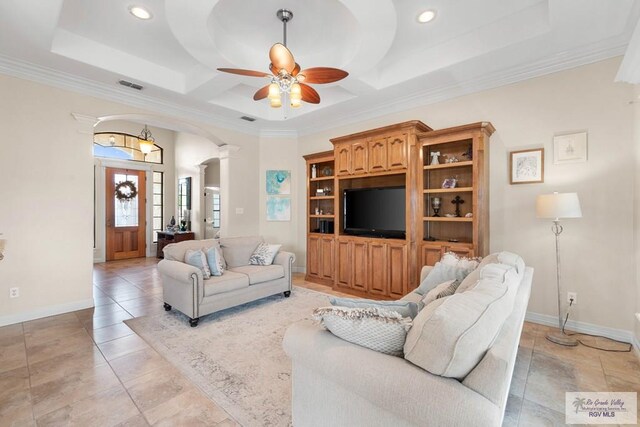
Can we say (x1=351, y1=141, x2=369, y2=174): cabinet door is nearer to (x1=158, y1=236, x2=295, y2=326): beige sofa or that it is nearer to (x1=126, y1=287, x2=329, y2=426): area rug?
(x1=158, y1=236, x2=295, y2=326): beige sofa

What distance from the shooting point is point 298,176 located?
19.5 feet

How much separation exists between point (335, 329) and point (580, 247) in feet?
10.5

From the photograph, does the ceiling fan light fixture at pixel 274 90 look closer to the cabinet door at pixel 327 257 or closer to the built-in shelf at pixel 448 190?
the built-in shelf at pixel 448 190

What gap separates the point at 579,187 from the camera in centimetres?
304

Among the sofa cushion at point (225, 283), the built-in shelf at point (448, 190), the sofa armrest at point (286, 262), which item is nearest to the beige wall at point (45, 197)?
the sofa cushion at point (225, 283)

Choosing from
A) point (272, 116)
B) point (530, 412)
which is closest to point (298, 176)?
point (272, 116)

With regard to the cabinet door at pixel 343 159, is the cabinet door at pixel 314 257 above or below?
below

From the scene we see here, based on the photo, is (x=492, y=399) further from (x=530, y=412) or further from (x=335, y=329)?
(x=530, y=412)

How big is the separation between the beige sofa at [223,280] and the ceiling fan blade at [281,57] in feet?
7.61

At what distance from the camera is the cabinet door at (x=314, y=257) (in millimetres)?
5055

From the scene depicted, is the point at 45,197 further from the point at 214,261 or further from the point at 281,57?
the point at 281,57

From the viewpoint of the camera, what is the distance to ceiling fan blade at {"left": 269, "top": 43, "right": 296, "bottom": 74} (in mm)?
2424

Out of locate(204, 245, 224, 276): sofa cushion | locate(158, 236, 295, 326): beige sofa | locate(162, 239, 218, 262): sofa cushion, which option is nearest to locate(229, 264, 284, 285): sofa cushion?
locate(158, 236, 295, 326): beige sofa
